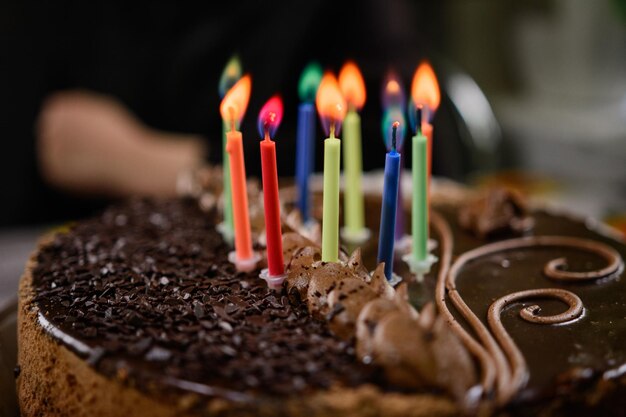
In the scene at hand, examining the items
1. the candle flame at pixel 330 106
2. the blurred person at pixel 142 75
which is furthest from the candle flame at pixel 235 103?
the blurred person at pixel 142 75

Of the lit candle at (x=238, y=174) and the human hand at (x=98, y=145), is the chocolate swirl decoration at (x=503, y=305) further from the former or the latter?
the human hand at (x=98, y=145)

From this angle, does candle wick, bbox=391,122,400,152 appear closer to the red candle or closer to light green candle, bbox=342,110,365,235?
the red candle

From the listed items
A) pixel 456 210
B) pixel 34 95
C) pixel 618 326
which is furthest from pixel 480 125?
pixel 34 95

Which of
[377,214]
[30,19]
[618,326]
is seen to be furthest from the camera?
[30,19]

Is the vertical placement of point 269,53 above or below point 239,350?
above

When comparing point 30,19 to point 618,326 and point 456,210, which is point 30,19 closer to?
point 456,210
